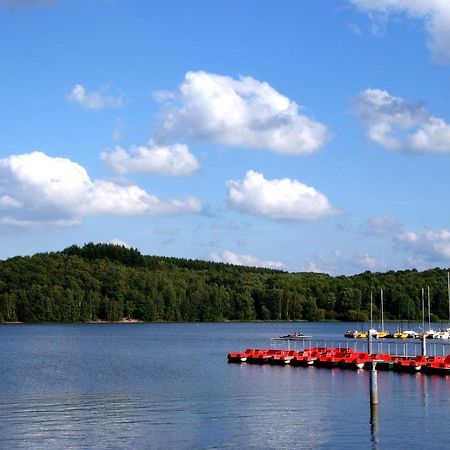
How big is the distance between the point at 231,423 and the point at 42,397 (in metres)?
20.3

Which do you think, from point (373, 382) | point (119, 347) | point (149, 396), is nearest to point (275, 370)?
point (149, 396)

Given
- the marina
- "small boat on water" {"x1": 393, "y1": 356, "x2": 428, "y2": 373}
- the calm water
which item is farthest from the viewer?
"small boat on water" {"x1": 393, "y1": 356, "x2": 428, "y2": 373}

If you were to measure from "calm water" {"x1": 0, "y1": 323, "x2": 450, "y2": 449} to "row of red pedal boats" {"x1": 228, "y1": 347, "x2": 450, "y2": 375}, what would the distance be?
232cm

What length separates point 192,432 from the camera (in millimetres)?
50406

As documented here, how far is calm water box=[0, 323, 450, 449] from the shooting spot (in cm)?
4850

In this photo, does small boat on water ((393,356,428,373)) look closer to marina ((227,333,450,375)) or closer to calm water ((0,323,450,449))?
marina ((227,333,450,375))

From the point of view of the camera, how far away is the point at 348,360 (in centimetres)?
9094

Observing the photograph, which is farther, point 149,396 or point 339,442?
point 149,396

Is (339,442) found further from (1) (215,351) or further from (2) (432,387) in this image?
(1) (215,351)

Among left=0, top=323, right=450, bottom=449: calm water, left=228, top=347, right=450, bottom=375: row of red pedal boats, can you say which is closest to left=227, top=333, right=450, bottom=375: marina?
left=228, top=347, right=450, bottom=375: row of red pedal boats

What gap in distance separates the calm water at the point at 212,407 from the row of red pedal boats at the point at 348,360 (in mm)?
2318

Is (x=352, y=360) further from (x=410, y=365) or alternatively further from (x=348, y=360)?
(x=410, y=365)

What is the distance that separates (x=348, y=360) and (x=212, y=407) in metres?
32.9

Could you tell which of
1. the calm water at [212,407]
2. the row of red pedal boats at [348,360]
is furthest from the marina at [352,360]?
the calm water at [212,407]
